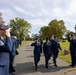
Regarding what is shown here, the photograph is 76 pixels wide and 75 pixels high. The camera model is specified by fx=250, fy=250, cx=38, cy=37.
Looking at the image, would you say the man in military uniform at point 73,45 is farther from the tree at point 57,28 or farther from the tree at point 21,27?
the tree at point 21,27

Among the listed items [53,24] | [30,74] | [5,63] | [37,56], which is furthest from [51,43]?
[53,24]

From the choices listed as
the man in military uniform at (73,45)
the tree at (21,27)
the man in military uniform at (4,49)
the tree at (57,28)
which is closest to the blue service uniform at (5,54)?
the man in military uniform at (4,49)

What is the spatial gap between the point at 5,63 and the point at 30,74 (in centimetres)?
590

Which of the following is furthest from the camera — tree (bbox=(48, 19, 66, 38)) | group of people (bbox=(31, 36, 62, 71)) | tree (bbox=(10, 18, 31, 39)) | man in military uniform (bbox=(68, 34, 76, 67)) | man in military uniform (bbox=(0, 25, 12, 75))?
tree (bbox=(10, 18, 31, 39))

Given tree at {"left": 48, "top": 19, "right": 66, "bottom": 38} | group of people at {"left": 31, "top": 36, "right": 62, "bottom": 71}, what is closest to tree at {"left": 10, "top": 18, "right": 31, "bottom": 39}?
tree at {"left": 48, "top": 19, "right": 66, "bottom": 38}

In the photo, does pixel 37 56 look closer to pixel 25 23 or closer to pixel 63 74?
pixel 63 74

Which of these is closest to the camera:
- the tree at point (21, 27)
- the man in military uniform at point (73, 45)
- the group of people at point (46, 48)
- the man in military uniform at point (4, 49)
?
the man in military uniform at point (4, 49)

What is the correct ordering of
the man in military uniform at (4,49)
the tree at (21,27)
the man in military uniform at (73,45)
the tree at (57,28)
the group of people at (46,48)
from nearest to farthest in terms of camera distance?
the man in military uniform at (4,49), the group of people at (46,48), the man in military uniform at (73,45), the tree at (57,28), the tree at (21,27)

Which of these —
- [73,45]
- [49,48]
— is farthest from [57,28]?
[49,48]

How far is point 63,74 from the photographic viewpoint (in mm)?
10875

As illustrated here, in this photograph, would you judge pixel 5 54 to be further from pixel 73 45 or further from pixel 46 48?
pixel 73 45

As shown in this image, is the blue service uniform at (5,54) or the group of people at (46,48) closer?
the blue service uniform at (5,54)

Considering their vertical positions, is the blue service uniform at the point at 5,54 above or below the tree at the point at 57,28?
below

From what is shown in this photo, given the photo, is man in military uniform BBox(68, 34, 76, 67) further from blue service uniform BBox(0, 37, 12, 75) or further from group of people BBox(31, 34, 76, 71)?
blue service uniform BBox(0, 37, 12, 75)
